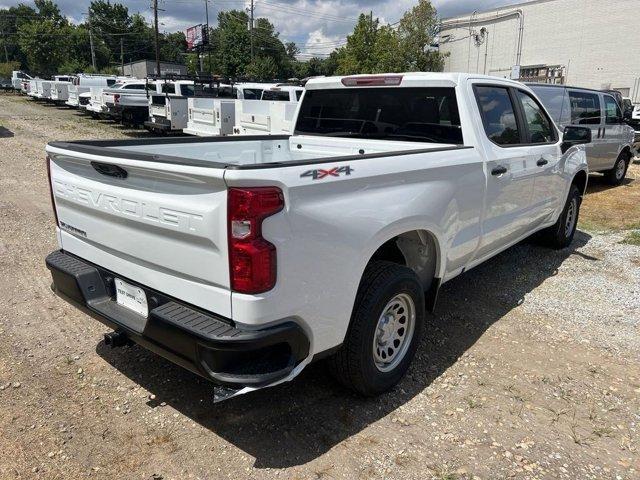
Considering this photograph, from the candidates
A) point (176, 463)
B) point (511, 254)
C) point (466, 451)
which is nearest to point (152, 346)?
point (176, 463)

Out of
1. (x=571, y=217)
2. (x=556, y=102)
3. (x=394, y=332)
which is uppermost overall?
(x=556, y=102)

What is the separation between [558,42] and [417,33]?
10.3m

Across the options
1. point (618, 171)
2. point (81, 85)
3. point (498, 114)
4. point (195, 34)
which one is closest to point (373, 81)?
point (498, 114)

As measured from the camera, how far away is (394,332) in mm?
3322

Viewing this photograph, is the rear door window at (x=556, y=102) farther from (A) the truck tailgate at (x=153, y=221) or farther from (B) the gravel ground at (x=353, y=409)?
(A) the truck tailgate at (x=153, y=221)

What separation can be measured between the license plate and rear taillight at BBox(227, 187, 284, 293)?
0.73 meters

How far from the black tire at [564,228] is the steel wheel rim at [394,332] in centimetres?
352

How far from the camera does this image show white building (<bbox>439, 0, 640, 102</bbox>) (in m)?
33.9

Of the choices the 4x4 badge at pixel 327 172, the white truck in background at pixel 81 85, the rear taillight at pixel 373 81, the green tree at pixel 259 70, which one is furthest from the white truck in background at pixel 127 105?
the green tree at pixel 259 70

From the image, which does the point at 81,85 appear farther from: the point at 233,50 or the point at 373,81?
the point at 233,50

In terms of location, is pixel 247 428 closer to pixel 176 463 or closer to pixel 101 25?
pixel 176 463

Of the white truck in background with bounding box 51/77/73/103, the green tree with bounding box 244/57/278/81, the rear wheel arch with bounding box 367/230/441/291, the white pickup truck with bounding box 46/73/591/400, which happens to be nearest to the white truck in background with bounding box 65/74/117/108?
the white truck in background with bounding box 51/77/73/103

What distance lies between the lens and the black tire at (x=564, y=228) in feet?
20.0

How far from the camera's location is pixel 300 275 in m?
2.42
